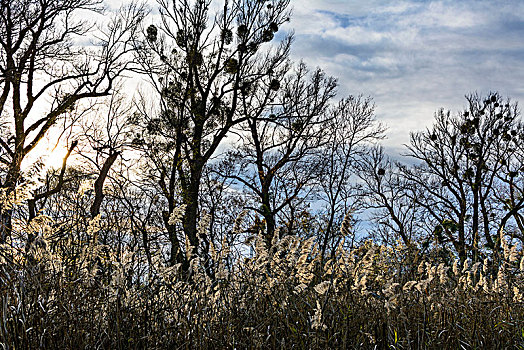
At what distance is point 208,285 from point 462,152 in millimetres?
21220

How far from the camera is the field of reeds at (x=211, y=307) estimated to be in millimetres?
3158

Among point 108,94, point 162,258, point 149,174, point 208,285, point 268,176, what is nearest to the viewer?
point 208,285

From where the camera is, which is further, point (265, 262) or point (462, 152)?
point (462, 152)

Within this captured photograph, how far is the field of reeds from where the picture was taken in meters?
3.16

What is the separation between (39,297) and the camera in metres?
3.32

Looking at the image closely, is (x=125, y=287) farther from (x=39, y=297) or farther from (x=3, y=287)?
(x=3, y=287)

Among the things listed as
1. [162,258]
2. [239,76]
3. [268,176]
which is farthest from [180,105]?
[162,258]

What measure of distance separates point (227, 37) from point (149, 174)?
5521 millimetres

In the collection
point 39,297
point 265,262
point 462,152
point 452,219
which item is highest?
point 462,152

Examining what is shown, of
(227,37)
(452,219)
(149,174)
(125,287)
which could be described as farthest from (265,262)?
(452,219)

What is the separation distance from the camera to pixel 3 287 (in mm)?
3576

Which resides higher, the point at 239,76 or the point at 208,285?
the point at 239,76

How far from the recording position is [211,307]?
350 centimetres

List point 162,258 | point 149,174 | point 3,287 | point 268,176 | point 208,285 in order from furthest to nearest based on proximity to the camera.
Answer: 1. point 268,176
2. point 149,174
3. point 162,258
4. point 208,285
5. point 3,287
